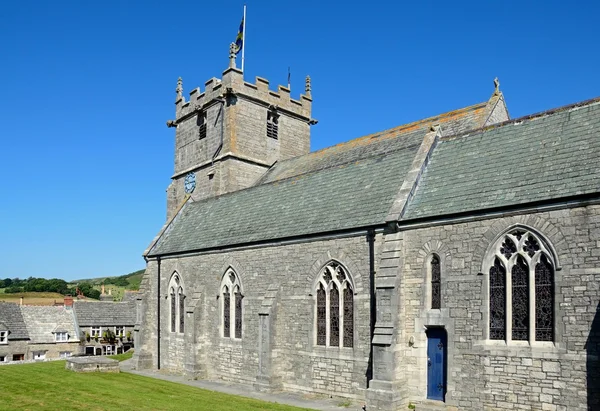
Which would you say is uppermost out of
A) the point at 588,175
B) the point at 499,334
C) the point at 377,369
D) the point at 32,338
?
the point at 588,175

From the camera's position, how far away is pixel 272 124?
136 ft

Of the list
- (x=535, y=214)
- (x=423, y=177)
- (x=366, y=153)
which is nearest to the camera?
(x=535, y=214)

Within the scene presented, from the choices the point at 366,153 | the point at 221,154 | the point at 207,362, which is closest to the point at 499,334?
the point at 207,362

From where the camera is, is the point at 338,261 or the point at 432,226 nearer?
the point at 432,226

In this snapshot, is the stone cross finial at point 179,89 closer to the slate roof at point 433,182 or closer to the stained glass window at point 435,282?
the slate roof at point 433,182

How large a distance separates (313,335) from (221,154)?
1956 cm

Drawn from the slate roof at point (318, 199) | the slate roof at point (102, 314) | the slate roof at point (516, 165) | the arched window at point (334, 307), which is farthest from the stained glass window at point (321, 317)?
the slate roof at point (102, 314)

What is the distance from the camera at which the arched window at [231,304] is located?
84.8 ft

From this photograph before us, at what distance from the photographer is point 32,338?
5344cm

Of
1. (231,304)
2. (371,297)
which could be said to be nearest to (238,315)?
(231,304)

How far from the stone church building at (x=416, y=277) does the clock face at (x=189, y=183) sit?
32.5 feet

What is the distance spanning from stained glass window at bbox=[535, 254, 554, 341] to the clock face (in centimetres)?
2900

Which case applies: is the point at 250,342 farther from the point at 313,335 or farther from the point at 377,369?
the point at 377,369

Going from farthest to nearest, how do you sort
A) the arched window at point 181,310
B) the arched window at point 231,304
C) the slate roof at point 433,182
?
the arched window at point 181,310 → the arched window at point 231,304 → the slate roof at point 433,182
